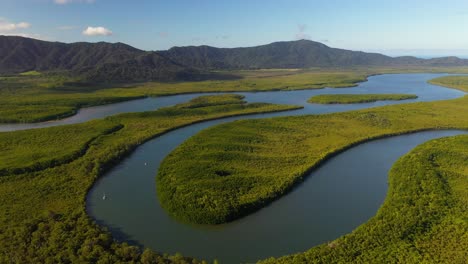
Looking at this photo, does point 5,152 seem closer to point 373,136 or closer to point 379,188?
point 379,188

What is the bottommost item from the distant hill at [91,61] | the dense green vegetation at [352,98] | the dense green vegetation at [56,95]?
the dense green vegetation at [352,98]

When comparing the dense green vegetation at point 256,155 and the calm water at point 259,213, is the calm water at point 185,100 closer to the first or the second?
the dense green vegetation at point 256,155

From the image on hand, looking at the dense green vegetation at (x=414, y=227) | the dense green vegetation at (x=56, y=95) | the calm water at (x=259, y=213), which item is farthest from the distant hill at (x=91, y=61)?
the dense green vegetation at (x=414, y=227)

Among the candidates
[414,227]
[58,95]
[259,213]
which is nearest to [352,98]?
[414,227]

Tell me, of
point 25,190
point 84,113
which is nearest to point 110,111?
point 84,113

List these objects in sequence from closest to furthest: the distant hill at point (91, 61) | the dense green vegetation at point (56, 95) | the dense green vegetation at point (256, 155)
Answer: the dense green vegetation at point (256, 155) < the dense green vegetation at point (56, 95) < the distant hill at point (91, 61)

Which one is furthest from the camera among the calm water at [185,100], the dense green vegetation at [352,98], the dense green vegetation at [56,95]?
the dense green vegetation at [352,98]

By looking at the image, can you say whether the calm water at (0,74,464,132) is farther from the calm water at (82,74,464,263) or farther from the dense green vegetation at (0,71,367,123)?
the calm water at (82,74,464,263)

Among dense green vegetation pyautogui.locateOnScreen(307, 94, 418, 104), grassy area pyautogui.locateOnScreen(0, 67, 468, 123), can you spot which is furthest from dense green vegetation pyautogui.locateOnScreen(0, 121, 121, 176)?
dense green vegetation pyautogui.locateOnScreen(307, 94, 418, 104)
